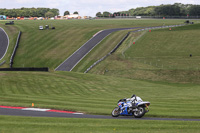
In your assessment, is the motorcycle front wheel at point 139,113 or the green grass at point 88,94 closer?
the motorcycle front wheel at point 139,113

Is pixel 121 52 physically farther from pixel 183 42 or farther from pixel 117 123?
pixel 117 123

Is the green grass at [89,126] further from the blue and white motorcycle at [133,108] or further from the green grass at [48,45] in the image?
the green grass at [48,45]

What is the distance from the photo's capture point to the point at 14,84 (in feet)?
142

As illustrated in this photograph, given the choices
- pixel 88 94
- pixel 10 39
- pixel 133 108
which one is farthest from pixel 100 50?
pixel 133 108

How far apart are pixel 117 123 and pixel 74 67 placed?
179 ft

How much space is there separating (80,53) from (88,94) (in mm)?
46386

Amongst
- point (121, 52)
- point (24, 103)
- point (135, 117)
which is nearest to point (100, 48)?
point (121, 52)

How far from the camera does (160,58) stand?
3022 inches

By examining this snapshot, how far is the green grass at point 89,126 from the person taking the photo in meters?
17.8

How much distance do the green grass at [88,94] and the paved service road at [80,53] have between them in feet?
64.4

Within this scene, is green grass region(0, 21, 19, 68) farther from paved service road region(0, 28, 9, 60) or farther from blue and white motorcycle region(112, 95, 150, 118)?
blue and white motorcycle region(112, 95, 150, 118)

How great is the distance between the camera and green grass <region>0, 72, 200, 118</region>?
26.1m

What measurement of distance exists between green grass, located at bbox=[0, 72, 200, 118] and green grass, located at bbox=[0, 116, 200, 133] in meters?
3.22

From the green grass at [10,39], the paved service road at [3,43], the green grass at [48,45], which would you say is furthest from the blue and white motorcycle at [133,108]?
the paved service road at [3,43]
